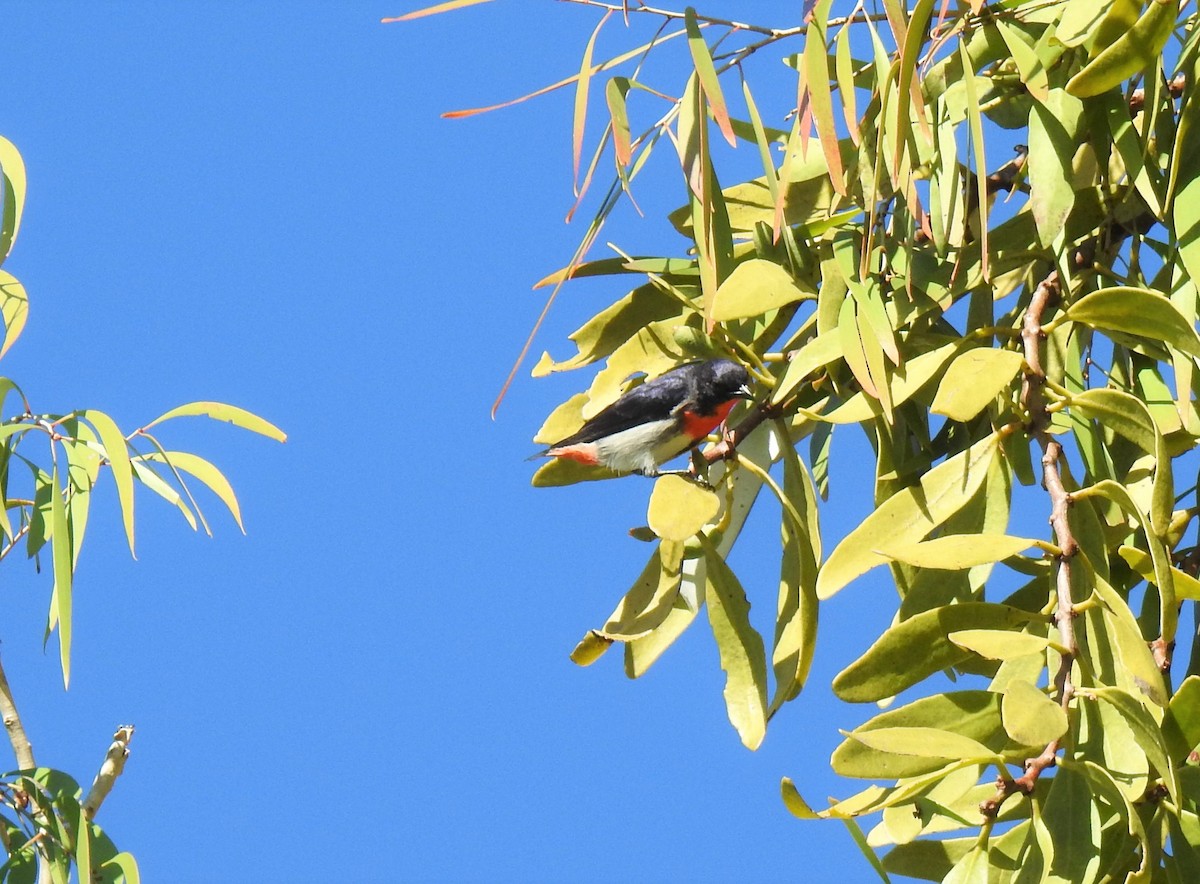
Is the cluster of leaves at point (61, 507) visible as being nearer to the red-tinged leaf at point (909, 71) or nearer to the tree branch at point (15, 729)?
the tree branch at point (15, 729)

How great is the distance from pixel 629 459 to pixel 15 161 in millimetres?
842

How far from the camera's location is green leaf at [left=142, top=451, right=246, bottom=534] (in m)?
1.77

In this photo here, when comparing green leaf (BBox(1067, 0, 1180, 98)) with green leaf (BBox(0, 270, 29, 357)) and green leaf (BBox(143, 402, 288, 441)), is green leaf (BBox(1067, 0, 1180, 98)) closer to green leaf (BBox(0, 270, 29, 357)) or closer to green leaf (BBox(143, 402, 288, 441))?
green leaf (BBox(143, 402, 288, 441))

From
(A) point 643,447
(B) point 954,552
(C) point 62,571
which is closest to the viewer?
(B) point 954,552

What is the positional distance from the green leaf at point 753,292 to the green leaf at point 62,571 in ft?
2.45

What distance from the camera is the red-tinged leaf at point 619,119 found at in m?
1.25

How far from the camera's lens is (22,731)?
63.9 inches

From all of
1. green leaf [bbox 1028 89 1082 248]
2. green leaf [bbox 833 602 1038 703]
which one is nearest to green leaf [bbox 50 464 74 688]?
green leaf [bbox 833 602 1038 703]

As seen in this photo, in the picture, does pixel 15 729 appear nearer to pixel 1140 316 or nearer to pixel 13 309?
pixel 13 309

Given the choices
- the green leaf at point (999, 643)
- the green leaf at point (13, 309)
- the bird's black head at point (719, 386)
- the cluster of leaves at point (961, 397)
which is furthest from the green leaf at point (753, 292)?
the green leaf at point (13, 309)

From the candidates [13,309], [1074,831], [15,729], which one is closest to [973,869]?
[1074,831]

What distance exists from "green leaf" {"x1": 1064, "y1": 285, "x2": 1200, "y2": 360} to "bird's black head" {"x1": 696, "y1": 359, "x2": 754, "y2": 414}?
65 cm

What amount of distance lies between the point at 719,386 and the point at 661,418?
0.09 m

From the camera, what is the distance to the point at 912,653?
106 cm
